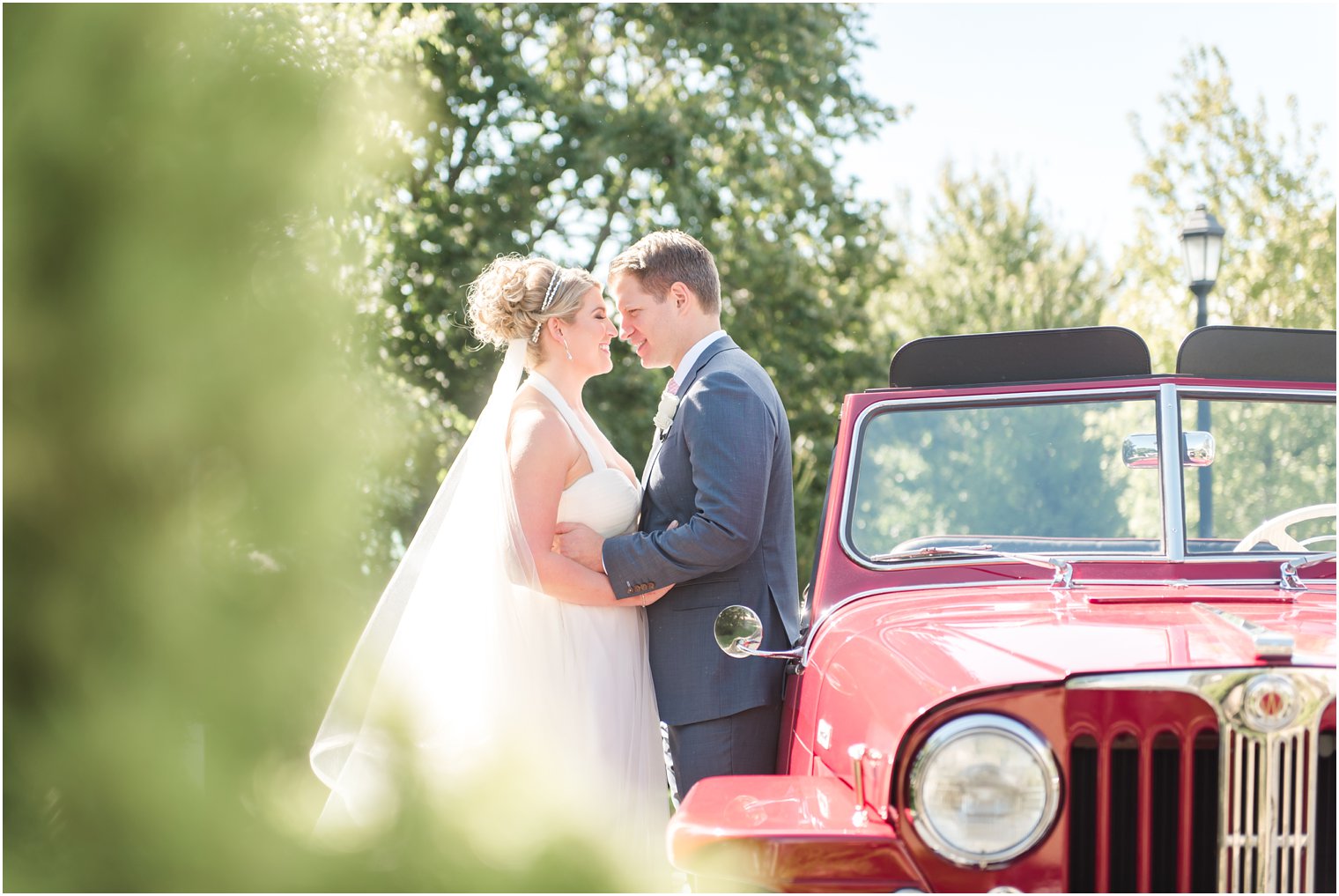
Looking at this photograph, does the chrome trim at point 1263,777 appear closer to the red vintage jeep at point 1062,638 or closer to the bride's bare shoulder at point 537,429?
the red vintage jeep at point 1062,638

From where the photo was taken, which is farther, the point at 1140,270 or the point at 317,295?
the point at 1140,270

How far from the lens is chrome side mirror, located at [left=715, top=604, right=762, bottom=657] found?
2.77 meters

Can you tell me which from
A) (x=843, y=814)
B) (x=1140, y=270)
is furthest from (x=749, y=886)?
(x=1140, y=270)

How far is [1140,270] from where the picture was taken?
1303 centimetres

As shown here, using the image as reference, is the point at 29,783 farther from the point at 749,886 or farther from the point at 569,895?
the point at 749,886

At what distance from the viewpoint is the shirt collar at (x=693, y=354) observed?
11.0ft

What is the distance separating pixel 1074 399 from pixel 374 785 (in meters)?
3.26

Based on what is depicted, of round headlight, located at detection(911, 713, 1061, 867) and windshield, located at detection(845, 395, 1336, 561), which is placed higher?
windshield, located at detection(845, 395, 1336, 561)

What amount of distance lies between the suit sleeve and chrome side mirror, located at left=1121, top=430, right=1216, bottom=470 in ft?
3.50

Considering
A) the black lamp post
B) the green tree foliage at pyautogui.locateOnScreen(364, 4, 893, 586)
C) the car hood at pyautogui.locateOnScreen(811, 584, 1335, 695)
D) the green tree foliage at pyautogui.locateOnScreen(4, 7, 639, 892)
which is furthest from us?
the green tree foliage at pyautogui.locateOnScreen(364, 4, 893, 586)

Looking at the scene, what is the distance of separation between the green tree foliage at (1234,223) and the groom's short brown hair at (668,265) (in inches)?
382

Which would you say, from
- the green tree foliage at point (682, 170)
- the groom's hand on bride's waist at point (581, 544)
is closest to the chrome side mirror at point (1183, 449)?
the groom's hand on bride's waist at point (581, 544)

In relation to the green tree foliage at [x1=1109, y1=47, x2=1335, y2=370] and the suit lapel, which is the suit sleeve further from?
the green tree foliage at [x1=1109, y1=47, x2=1335, y2=370]

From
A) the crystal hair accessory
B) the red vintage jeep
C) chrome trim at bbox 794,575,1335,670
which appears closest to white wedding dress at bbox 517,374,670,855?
the crystal hair accessory
